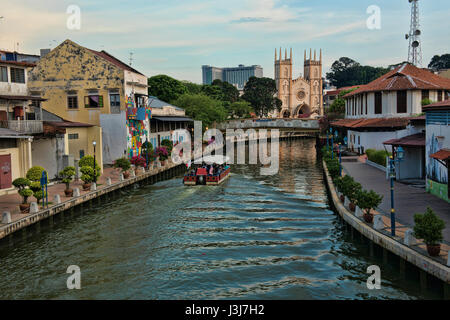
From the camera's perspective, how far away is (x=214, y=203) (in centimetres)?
3073

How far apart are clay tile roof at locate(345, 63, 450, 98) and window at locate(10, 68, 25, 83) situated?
3662 cm

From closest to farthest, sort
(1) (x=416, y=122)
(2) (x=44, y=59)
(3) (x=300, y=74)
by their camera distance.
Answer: (1) (x=416, y=122) → (2) (x=44, y=59) → (3) (x=300, y=74)

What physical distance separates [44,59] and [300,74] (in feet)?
471

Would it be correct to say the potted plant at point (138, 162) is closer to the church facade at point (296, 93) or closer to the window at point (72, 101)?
the window at point (72, 101)

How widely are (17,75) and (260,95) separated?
105 metres

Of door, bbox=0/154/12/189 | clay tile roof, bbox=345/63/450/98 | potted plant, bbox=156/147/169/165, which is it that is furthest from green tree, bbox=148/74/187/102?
door, bbox=0/154/12/189

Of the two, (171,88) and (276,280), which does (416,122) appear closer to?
(276,280)

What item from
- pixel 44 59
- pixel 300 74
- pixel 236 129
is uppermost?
pixel 300 74

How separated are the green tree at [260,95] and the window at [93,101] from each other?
Answer: 8838 cm

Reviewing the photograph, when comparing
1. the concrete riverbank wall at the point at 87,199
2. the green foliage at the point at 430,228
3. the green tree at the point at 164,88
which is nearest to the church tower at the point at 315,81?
the green tree at the point at 164,88

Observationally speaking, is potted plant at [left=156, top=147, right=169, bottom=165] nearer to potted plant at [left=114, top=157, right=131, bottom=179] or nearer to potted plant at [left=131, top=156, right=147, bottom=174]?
potted plant at [left=131, top=156, right=147, bottom=174]

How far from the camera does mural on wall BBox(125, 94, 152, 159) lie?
4809 centimetres

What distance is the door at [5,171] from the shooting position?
3045cm
